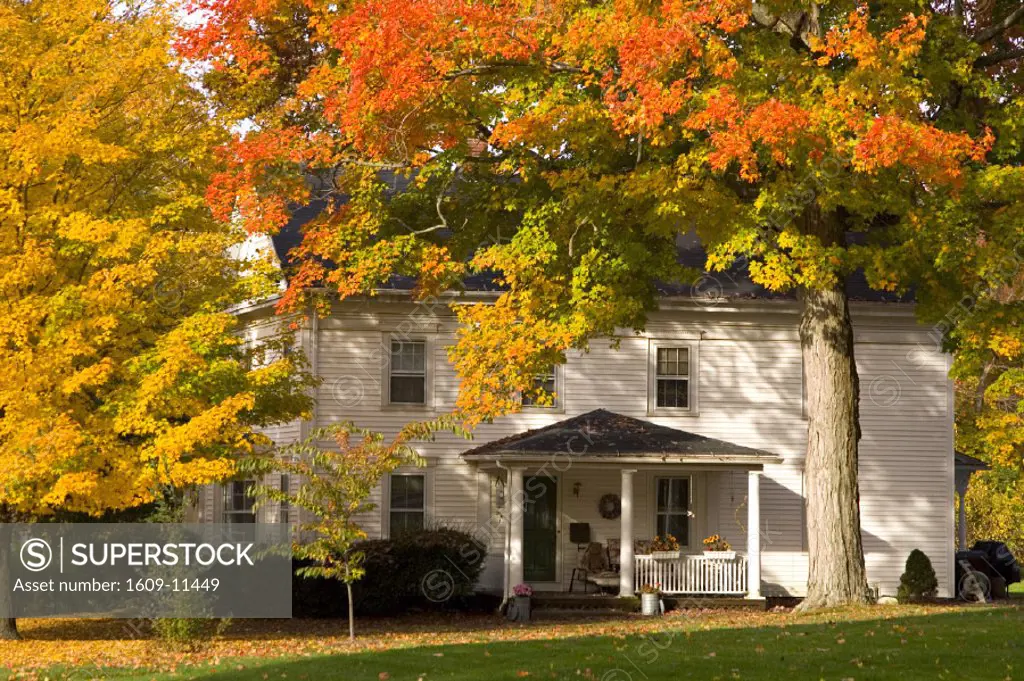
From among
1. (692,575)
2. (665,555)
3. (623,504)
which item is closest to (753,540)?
(692,575)

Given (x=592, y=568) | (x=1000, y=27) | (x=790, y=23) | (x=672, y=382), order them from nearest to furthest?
(x=1000, y=27) < (x=790, y=23) < (x=592, y=568) < (x=672, y=382)

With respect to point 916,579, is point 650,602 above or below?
below

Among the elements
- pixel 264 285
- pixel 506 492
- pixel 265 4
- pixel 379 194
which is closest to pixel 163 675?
pixel 264 285

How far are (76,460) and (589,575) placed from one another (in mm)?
11868

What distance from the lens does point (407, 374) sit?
29.3 metres

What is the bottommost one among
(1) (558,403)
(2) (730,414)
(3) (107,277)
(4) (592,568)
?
(4) (592,568)

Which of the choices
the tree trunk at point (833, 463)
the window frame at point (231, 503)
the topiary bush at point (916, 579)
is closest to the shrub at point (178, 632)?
the tree trunk at point (833, 463)

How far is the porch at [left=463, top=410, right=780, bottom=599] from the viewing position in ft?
86.4

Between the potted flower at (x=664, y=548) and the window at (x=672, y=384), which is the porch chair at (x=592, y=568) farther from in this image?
the window at (x=672, y=384)

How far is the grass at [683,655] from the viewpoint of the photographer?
1508 cm

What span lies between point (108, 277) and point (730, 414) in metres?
14.9

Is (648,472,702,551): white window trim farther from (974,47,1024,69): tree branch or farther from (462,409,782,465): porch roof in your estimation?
(974,47,1024,69): tree branch

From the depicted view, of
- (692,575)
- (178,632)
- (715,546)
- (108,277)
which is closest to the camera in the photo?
(178,632)

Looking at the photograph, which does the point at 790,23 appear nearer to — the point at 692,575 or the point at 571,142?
the point at 571,142
